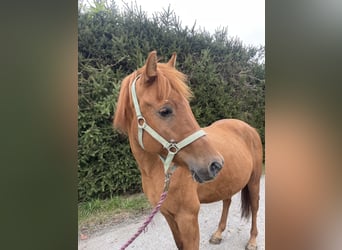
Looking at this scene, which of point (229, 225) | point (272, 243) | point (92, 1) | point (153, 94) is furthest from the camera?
point (272, 243)

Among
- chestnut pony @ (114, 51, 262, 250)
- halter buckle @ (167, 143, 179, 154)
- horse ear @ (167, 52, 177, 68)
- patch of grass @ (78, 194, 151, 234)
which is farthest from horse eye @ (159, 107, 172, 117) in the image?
patch of grass @ (78, 194, 151, 234)

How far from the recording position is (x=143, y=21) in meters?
1.59

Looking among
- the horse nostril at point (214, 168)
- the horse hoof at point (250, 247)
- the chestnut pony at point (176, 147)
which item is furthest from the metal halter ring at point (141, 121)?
the horse hoof at point (250, 247)

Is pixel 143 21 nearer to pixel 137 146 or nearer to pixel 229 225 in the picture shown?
pixel 137 146

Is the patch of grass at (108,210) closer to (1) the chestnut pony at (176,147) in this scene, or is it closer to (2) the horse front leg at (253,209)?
(1) the chestnut pony at (176,147)

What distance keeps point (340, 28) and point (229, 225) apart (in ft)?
4.38

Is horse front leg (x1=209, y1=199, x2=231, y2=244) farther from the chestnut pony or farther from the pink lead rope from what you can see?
the pink lead rope

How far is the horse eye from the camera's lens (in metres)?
1.40

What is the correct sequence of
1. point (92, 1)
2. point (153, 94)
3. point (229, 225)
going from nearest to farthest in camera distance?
point (153, 94) < point (92, 1) < point (229, 225)

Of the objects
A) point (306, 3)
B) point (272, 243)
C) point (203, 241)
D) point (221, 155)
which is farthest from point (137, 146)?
point (306, 3)

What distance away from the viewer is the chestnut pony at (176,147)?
1.40m

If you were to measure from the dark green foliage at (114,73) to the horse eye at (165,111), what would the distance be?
7.8 inches

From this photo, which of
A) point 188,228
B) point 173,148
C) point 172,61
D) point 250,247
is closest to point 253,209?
point 250,247

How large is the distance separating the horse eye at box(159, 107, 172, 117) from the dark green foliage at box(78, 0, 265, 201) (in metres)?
0.20
